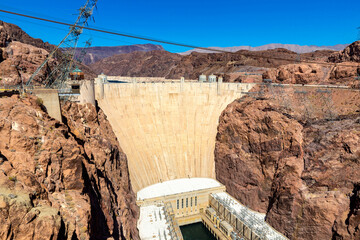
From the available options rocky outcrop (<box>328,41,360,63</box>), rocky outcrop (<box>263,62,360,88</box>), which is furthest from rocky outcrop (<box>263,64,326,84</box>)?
rocky outcrop (<box>328,41,360,63</box>)

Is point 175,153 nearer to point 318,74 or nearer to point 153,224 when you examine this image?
point 153,224

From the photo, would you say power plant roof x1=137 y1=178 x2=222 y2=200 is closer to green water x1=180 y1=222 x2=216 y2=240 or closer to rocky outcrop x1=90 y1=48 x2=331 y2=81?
green water x1=180 y1=222 x2=216 y2=240

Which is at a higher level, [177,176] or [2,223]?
[2,223]

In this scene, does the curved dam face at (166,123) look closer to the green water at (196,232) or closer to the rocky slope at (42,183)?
the green water at (196,232)

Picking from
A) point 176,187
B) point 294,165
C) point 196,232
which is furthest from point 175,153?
point 294,165

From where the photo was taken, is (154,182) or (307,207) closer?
(307,207)

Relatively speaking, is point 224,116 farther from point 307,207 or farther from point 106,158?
point 106,158

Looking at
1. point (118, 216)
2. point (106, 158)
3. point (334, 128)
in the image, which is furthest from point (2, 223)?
point (334, 128)

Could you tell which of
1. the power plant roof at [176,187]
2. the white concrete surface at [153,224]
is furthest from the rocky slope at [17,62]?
the white concrete surface at [153,224]
